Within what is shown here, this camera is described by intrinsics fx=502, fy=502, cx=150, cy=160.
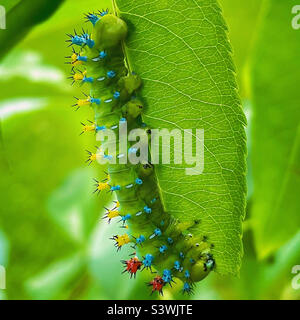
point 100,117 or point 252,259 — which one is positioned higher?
point 100,117

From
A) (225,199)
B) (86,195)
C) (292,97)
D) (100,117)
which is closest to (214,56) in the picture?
(225,199)

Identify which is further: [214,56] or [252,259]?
[252,259]

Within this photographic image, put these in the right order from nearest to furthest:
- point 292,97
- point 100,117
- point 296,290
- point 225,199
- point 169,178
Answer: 1. point 225,199
2. point 169,178
3. point 100,117
4. point 292,97
5. point 296,290

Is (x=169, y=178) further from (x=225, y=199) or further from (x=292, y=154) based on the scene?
(x=292, y=154)

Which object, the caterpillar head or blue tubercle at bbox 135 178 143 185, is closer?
the caterpillar head

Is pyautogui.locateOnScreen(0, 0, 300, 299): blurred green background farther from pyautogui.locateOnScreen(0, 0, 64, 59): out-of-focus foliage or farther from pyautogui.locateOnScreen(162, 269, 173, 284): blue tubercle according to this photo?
pyautogui.locateOnScreen(162, 269, 173, 284): blue tubercle

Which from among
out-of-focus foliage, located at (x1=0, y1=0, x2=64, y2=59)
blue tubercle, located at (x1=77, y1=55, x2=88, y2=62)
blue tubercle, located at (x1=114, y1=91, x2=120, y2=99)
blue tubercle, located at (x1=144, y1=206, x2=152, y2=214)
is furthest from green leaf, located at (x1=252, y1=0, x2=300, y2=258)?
out-of-focus foliage, located at (x1=0, y1=0, x2=64, y2=59)

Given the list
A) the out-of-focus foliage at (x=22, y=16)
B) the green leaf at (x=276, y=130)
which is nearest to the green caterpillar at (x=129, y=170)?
the out-of-focus foliage at (x=22, y=16)
